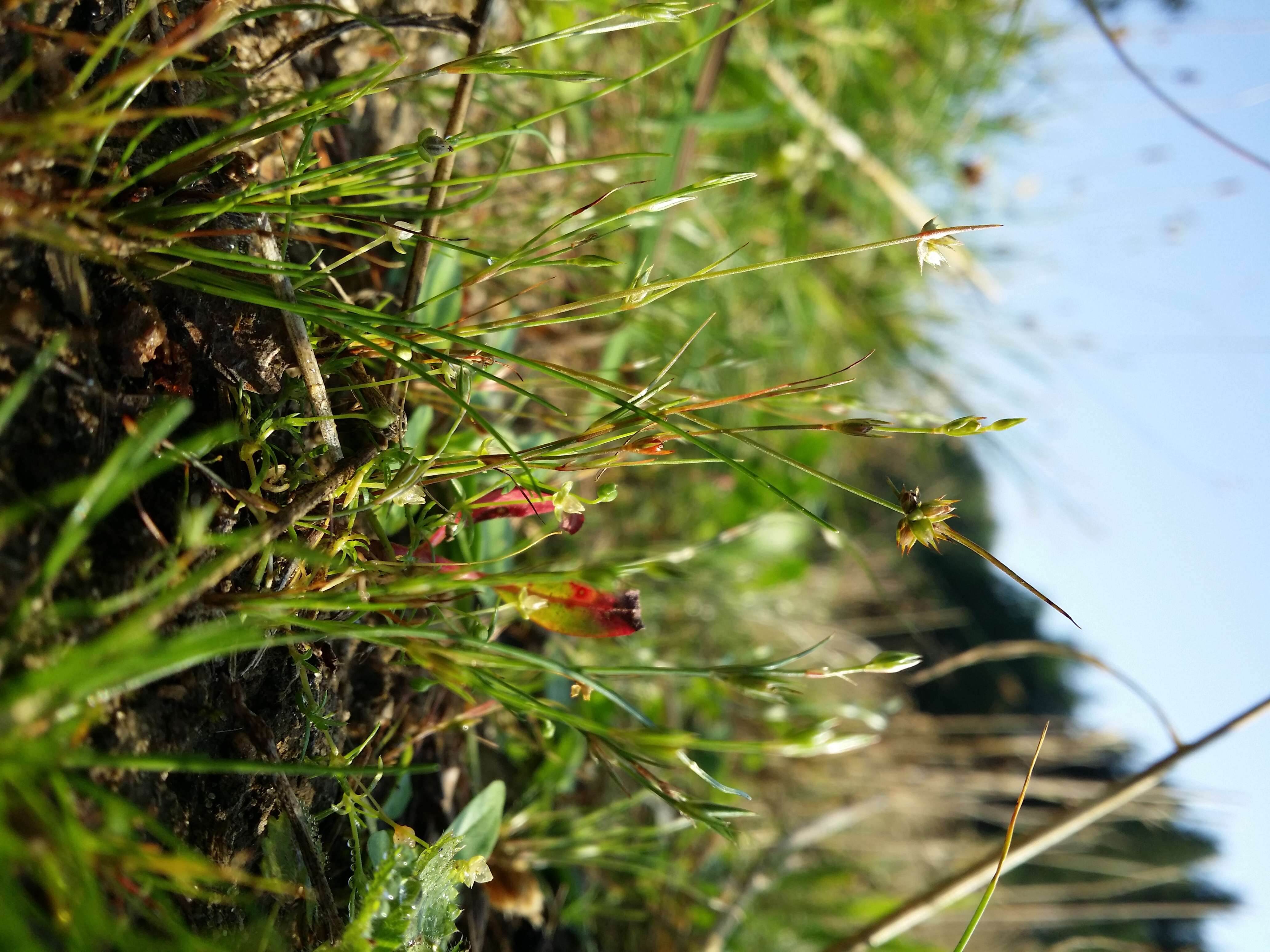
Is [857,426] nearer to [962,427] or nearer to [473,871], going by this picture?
[962,427]

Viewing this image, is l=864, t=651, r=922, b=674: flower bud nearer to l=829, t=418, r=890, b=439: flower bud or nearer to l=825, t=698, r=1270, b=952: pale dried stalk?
l=829, t=418, r=890, b=439: flower bud

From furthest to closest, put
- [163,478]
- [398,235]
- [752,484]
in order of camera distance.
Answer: [752,484] → [398,235] → [163,478]

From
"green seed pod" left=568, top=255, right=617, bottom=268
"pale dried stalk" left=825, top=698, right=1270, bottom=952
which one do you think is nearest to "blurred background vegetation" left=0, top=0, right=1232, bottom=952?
"green seed pod" left=568, top=255, right=617, bottom=268

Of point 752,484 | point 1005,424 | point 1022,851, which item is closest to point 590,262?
point 1005,424

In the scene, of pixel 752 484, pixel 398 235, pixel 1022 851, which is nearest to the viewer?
pixel 398 235

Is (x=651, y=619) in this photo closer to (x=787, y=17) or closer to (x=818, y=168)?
(x=818, y=168)
